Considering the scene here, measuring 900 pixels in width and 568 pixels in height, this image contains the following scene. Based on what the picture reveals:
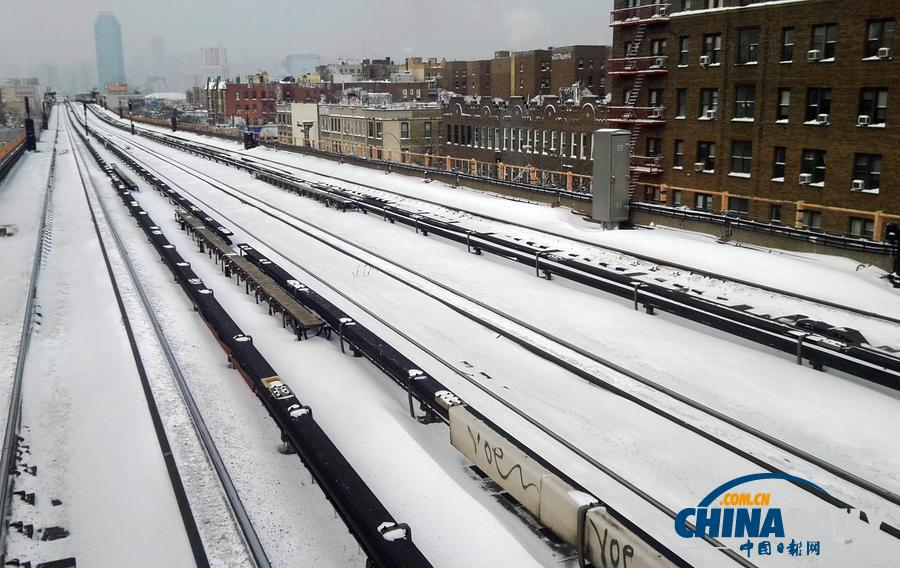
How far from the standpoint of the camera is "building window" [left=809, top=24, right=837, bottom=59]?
2951 cm

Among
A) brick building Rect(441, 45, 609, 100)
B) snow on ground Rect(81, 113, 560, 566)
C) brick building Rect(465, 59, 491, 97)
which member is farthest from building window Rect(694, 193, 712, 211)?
brick building Rect(465, 59, 491, 97)

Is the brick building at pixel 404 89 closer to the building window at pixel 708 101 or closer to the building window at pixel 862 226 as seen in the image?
the building window at pixel 708 101

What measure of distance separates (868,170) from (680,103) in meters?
11.2

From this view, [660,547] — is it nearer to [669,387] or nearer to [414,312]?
[669,387]

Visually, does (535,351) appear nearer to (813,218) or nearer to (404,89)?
(813,218)

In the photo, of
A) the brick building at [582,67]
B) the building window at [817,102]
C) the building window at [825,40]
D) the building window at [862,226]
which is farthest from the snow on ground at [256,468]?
the brick building at [582,67]

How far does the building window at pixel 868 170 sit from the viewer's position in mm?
28344

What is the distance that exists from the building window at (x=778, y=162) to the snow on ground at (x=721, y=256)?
11.1 metres

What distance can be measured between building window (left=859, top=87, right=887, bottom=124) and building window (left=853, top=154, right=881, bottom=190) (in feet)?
4.55

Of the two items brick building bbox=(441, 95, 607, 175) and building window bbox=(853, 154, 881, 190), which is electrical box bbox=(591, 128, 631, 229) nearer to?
building window bbox=(853, 154, 881, 190)

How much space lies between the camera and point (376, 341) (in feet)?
41.9

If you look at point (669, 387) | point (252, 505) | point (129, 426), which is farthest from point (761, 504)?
point (129, 426)

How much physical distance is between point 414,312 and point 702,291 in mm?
6711

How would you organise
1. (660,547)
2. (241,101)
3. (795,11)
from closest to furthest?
(660,547) → (795,11) → (241,101)
